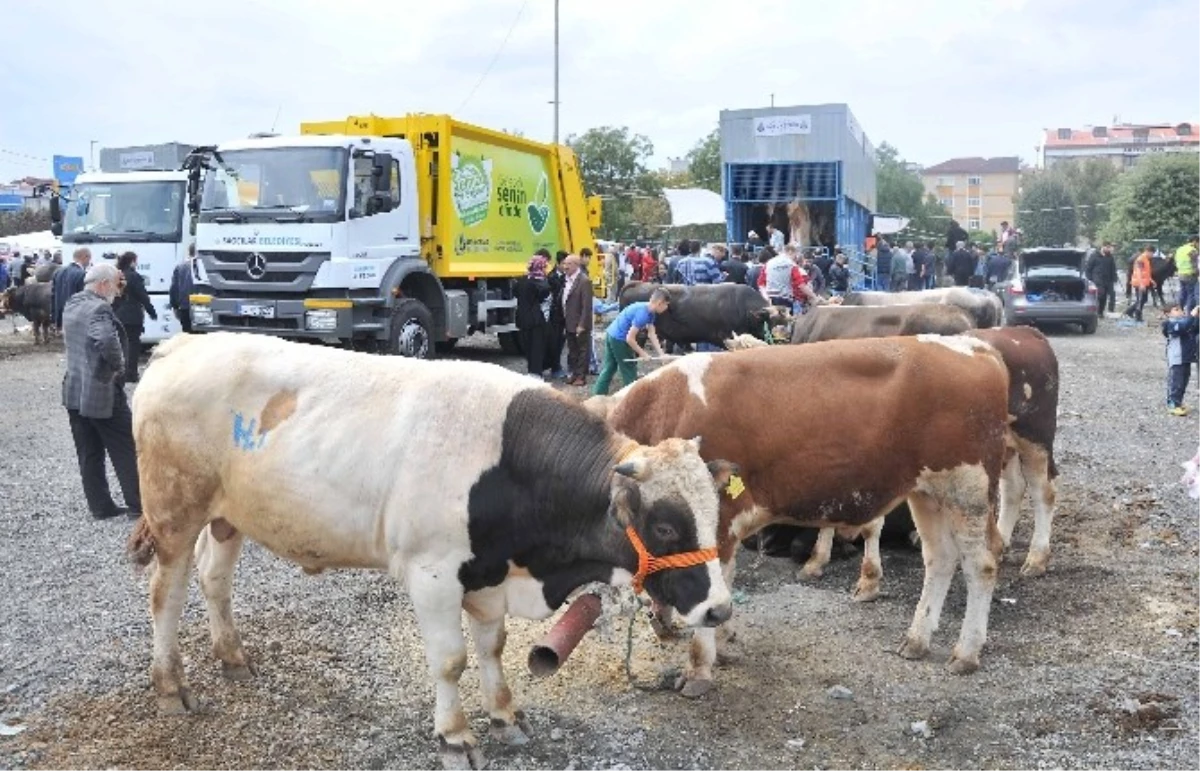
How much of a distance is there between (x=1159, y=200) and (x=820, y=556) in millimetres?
36343

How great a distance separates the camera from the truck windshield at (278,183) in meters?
13.4

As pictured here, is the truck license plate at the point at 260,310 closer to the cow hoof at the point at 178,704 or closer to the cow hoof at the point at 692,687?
the cow hoof at the point at 178,704

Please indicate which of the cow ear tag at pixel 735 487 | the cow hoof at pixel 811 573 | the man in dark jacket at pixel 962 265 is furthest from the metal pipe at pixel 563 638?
the man in dark jacket at pixel 962 265

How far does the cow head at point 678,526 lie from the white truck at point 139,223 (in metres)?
14.8

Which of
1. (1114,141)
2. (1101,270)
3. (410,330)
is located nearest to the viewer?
(410,330)

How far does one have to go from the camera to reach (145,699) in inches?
200

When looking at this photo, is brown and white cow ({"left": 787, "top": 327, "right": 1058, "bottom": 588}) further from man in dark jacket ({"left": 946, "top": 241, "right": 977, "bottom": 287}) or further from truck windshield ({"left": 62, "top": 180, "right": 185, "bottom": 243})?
man in dark jacket ({"left": 946, "top": 241, "right": 977, "bottom": 287})

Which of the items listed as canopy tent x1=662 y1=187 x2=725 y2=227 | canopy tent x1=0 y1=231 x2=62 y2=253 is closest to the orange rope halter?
canopy tent x1=662 y1=187 x2=725 y2=227

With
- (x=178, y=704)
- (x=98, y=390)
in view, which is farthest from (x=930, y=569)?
(x=98, y=390)

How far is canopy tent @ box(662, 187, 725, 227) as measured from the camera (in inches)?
1302

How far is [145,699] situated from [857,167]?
29.0 metres

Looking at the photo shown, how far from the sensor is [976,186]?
138000 mm

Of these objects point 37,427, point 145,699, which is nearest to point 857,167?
point 37,427

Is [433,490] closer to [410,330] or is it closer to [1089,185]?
[410,330]
